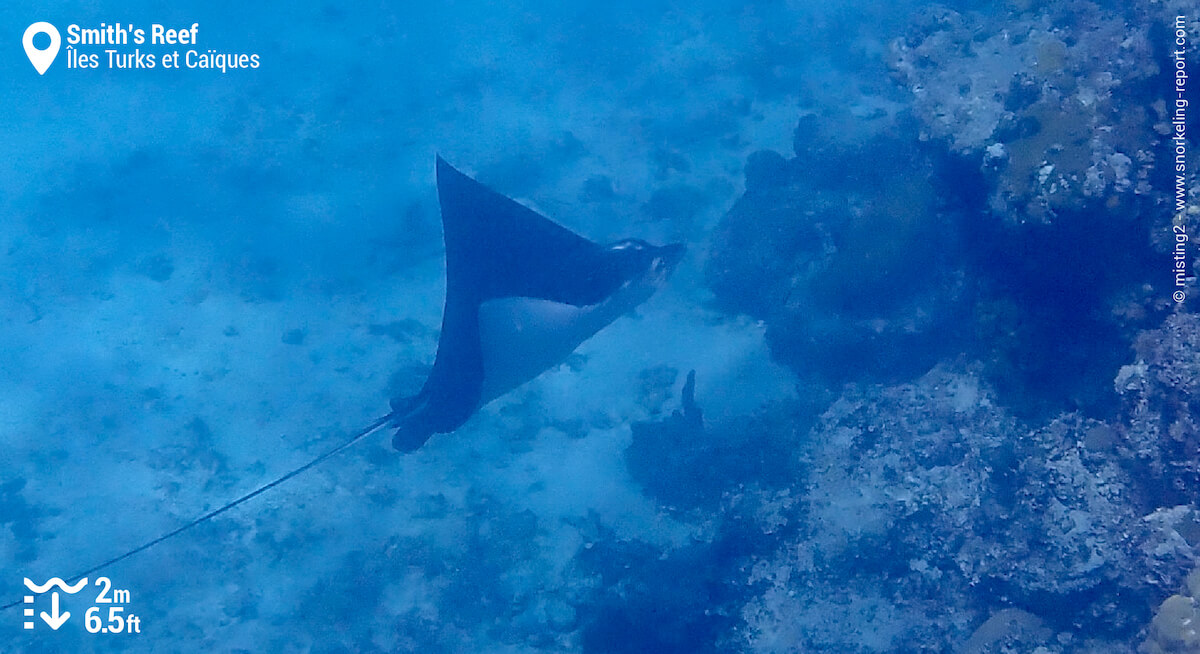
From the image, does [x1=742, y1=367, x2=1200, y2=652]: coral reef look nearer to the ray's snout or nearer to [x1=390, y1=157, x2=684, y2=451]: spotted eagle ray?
the ray's snout

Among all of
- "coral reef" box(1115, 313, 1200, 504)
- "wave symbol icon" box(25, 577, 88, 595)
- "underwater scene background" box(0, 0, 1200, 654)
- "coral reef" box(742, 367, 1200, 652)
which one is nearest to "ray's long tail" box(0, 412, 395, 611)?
"wave symbol icon" box(25, 577, 88, 595)

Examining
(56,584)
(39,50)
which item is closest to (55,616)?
(56,584)

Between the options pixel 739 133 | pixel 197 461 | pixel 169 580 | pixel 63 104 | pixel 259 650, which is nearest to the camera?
pixel 259 650

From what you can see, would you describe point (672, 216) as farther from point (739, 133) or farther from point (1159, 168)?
point (1159, 168)

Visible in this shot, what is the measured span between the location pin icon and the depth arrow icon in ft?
39.8

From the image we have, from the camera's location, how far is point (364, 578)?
6535 millimetres

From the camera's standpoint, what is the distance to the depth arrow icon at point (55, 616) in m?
6.70

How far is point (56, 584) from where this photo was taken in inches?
273

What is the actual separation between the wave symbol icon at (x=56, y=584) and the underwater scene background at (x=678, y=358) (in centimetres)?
9

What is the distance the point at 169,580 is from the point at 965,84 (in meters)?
9.24

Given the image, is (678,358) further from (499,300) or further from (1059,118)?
(1059,118)

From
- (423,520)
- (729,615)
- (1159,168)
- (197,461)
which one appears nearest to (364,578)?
(423,520)

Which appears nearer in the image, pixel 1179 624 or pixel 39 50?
pixel 1179 624

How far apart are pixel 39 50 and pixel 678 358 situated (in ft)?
53.2
